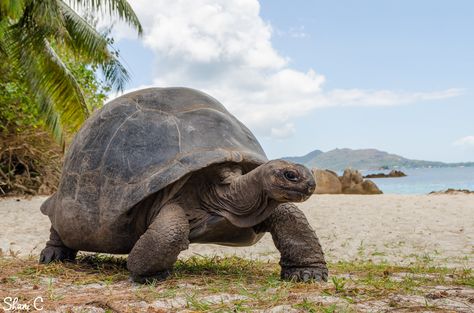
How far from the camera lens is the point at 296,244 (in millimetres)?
3809

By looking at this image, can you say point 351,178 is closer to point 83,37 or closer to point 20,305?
point 83,37

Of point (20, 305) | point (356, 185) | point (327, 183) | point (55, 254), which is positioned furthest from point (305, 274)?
point (356, 185)

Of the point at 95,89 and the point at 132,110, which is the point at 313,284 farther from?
the point at 95,89

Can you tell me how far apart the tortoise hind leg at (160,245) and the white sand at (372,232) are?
2980 millimetres

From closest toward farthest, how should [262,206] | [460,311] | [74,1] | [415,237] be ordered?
[460,311] < [262,206] < [415,237] < [74,1]

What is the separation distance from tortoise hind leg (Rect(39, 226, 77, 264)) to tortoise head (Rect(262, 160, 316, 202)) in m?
2.35

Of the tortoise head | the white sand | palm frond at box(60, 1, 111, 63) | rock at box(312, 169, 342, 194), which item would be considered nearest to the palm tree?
palm frond at box(60, 1, 111, 63)

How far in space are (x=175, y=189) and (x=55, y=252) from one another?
165 centimetres

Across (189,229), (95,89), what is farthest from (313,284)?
(95,89)

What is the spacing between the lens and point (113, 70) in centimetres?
1576

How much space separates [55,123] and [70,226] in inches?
408

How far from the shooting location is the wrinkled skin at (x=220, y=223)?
140 inches

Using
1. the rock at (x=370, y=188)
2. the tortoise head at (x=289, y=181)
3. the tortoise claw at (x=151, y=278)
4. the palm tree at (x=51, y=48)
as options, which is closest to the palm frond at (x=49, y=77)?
the palm tree at (x=51, y=48)

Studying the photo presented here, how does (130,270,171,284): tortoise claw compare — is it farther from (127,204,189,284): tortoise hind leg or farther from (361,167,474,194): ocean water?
(361,167,474,194): ocean water
